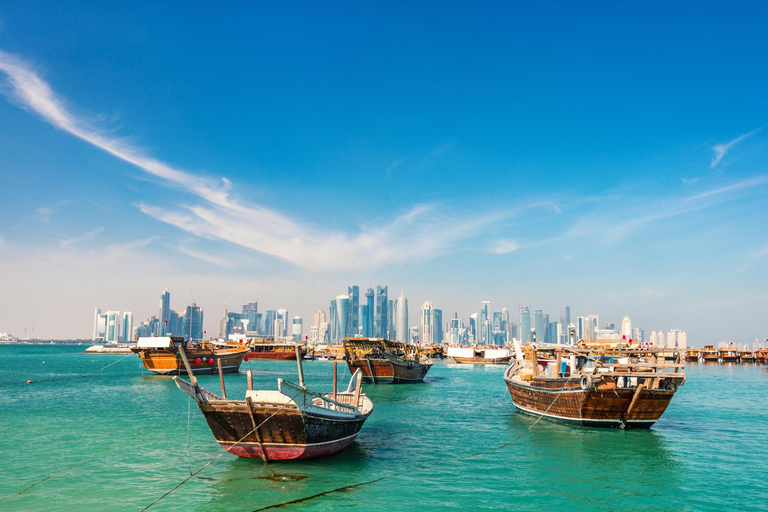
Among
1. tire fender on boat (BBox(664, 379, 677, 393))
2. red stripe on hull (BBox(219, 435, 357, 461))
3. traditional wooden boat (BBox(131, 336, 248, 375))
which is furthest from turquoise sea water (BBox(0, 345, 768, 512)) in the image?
traditional wooden boat (BBox(131, 336, 248, 375))

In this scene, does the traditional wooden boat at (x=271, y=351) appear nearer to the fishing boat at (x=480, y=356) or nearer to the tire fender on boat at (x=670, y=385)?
the fishing boat at (x=480, y=356)

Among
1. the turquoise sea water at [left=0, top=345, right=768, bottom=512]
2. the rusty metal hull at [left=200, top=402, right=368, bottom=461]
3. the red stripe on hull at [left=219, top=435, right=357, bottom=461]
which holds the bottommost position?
the turquoise sea water at [left=0, top=345, right=768, bottom=512]

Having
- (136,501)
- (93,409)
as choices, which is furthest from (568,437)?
(93,409)

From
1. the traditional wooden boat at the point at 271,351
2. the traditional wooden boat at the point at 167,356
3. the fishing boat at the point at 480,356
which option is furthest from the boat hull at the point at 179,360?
the fishing boat at the point at 480,356

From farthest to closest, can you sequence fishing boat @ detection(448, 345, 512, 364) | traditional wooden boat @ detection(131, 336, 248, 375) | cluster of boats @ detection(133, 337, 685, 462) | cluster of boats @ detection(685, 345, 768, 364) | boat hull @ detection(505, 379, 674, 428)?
fishing boat @ detection(448, 345, 512, 364) < cluster of boats @ detection(685, 345, 768, 364) < traditional wooden boat @ detection(131, 336, 248, 375) < boat hull @ detection(505, 379, 674, 428) < cluster of boats @ detection(133, 337, 685, 462)

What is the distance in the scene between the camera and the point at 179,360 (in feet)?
224

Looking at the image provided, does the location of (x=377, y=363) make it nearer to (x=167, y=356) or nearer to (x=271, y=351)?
(x=167, y=356)

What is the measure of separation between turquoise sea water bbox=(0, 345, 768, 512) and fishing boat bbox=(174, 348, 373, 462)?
0.66 m

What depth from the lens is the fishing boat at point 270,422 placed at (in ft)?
63.2

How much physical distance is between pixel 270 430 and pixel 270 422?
1.52ft

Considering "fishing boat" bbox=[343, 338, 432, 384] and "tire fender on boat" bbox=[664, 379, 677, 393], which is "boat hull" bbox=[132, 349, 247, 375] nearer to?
"fishing boat" bbox=[343, 338, 432, 384]

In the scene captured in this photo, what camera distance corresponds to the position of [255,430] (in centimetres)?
1962

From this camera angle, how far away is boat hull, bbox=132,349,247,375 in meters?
68.7

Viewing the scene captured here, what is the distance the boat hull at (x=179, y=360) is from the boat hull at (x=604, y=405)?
45574mm
